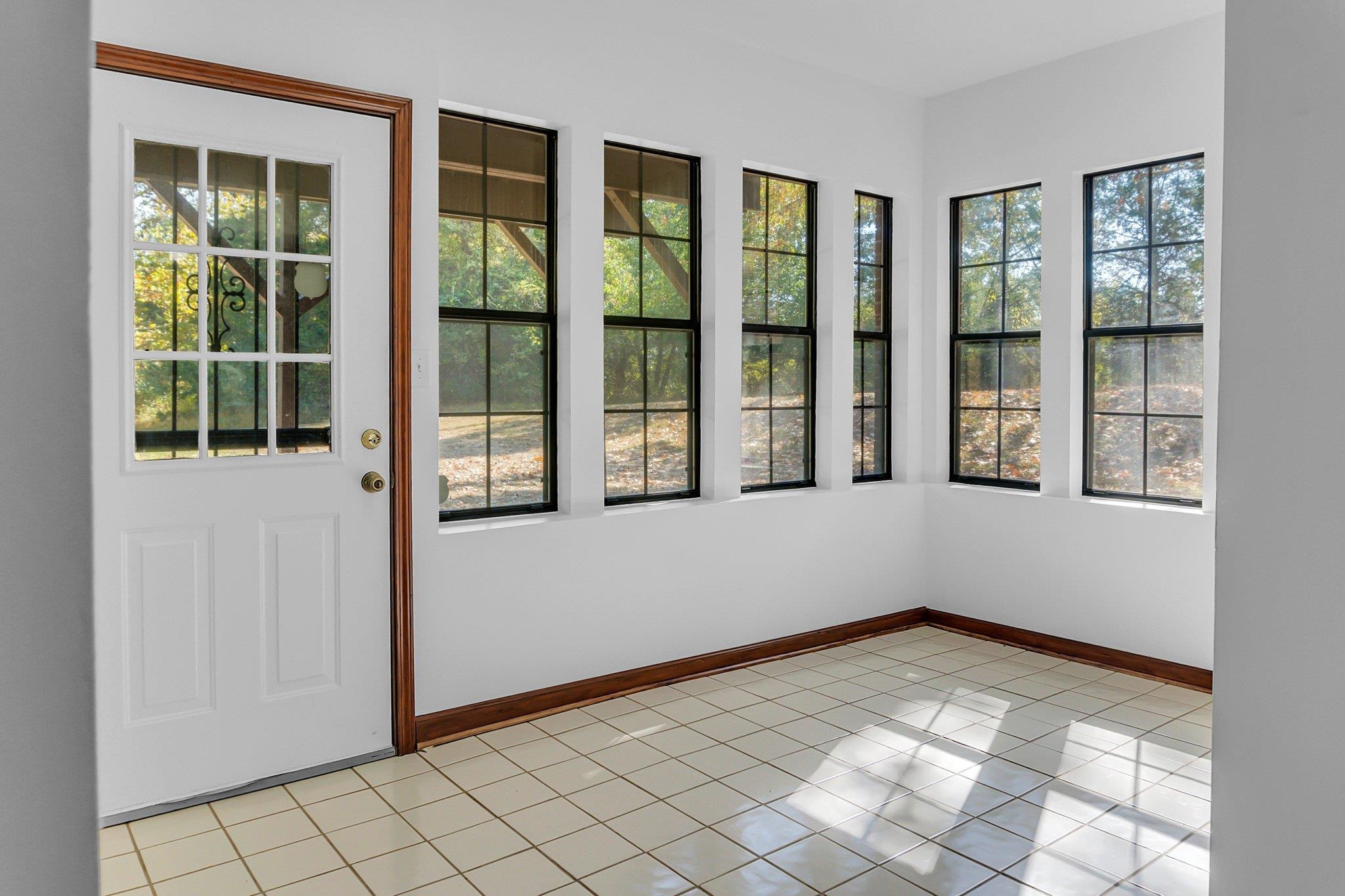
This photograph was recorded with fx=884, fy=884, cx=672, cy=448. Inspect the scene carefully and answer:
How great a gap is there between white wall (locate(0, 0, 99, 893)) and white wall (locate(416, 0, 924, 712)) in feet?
9.53

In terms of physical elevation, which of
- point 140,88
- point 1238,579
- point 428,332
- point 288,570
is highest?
point 140,88

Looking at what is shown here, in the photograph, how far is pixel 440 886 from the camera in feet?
7.59

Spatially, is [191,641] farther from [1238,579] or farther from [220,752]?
[1238,579]

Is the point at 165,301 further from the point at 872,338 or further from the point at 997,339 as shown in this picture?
the point at 997,339

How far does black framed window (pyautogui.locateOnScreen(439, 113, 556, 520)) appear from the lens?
351cm

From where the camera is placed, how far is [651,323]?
13.4 ft

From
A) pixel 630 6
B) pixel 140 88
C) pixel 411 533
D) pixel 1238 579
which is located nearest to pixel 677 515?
pixel 411 533

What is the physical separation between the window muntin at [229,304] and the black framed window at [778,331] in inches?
85.9

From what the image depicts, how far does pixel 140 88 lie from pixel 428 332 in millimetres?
1118

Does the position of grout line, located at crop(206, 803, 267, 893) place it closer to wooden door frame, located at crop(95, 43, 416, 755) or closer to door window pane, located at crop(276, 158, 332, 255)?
wooden door frame, located at crop(95, 43, 416, 755)

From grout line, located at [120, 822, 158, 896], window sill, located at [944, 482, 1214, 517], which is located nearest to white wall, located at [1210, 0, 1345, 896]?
grout line, located at [120, 822, 158, 896]

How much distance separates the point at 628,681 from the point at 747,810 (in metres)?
1.19

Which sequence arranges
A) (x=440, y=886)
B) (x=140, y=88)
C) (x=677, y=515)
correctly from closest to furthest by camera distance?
(x=440, y=886) → (x=140, y=88) → (x=677, y=515)

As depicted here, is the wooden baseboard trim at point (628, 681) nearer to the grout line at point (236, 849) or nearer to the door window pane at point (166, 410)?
the grout line at point (236, 849)
